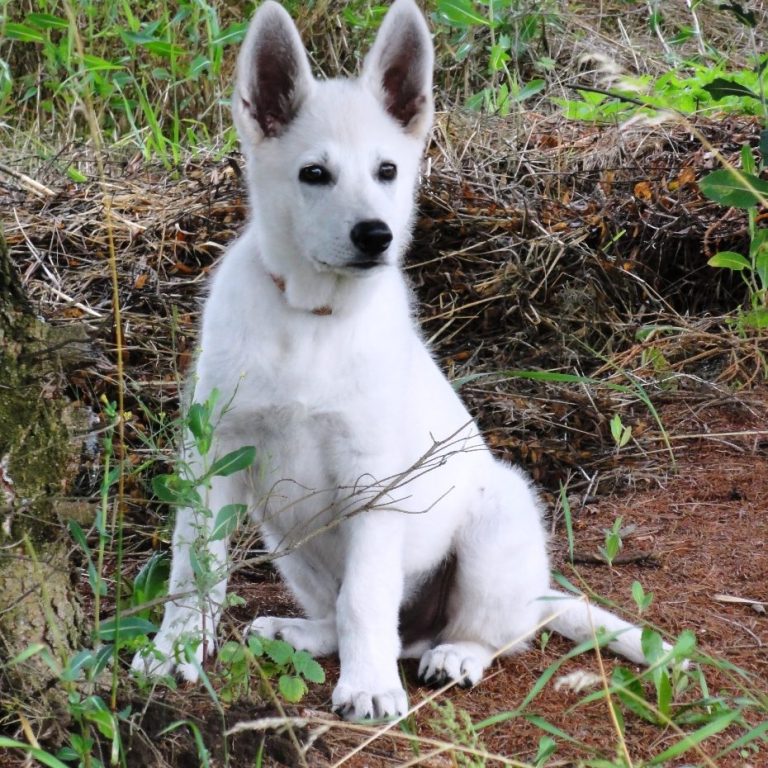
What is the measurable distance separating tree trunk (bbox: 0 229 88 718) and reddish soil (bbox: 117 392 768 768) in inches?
9.4

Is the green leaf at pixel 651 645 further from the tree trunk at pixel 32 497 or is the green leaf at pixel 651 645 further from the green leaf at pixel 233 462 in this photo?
the tree trunk at pixel 32 497

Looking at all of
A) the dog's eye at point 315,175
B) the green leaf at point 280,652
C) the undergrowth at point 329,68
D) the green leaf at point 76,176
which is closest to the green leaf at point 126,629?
the undergrowth at point 329,68

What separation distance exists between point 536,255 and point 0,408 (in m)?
2.85

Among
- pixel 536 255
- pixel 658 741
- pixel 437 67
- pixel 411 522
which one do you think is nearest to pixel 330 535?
pixel 411 522

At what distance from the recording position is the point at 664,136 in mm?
5207

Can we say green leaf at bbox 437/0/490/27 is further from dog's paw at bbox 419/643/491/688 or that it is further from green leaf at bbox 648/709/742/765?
green leaf at bbox 648/709/742/765

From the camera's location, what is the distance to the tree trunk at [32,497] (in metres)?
2.04

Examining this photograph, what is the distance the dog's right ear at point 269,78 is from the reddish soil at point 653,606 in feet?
4.33

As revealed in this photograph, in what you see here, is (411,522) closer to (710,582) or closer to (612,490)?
(710,582)

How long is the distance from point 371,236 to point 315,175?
0.89 ft

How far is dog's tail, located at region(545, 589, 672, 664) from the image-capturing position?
2773 millimetres

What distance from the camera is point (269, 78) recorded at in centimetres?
292

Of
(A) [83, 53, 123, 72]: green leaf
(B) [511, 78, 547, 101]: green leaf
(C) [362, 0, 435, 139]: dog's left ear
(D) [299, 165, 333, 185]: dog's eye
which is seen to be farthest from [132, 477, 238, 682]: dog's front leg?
(B) [511, 78, 547, 101]: green leaf

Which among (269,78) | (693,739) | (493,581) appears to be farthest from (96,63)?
(693,739)
